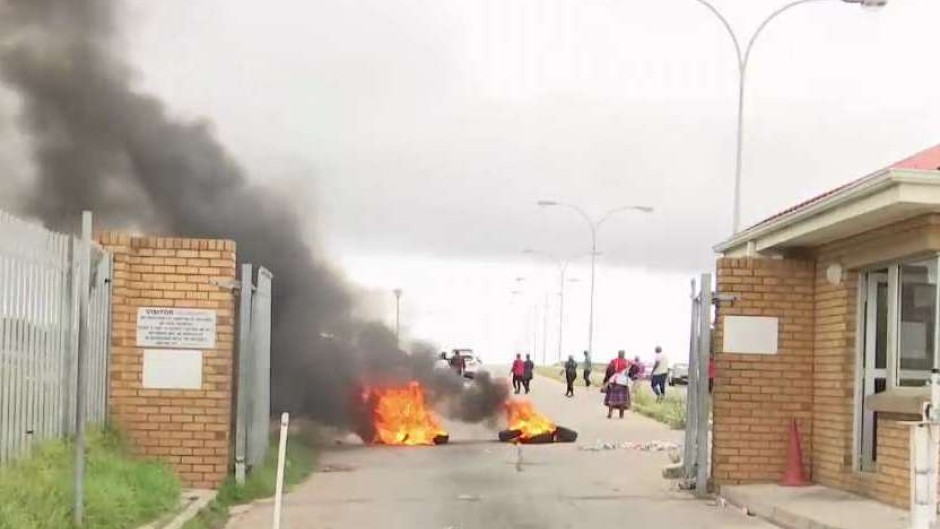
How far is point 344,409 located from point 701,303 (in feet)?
Answer: 26.5

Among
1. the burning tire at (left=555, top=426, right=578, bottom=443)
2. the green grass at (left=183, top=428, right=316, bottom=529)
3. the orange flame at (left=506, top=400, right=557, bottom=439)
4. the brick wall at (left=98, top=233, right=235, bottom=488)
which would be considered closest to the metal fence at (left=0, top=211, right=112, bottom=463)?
the green grass at (left=183, top=428, right=316, bottom=529)

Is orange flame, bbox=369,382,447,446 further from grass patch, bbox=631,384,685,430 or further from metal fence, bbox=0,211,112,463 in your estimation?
metal fence, bbox=0,211,112,463

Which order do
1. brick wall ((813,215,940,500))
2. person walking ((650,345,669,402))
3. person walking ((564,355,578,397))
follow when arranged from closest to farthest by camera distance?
brick wall ((813,215,940,500))
person walking ((650,345,669,402))
person walking ((564,355,578,397))

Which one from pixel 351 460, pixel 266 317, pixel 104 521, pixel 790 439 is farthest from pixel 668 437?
pixel 104 521

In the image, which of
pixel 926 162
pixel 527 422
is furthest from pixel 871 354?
pixel 527 422

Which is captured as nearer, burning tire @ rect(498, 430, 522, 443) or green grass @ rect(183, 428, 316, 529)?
green grass @ rect(183, 428, 316, 529)

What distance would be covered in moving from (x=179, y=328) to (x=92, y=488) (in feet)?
10.3

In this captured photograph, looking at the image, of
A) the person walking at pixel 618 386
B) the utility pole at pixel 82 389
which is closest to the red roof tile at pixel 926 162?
the utility pole at pixel 82 389

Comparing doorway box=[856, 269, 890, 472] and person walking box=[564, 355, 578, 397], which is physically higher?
doorway box=[856, 269, 890, 472]

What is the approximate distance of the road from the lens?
33.3ft

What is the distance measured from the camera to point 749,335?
40.4 feet

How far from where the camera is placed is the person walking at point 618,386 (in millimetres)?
25547

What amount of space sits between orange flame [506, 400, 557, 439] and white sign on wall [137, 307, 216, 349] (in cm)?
922

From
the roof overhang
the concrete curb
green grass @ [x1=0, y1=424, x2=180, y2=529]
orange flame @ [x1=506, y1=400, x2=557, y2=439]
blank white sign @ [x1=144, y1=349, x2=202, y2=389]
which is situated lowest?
orange flame @ [x1=506, y1=400, x2=557, y2=439]
